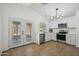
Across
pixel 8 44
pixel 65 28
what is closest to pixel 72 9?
pixel 65 28

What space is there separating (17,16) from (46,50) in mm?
945

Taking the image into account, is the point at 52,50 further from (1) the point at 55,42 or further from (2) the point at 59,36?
(2) the point at 59,36

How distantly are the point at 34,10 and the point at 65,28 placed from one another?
2.65 feet

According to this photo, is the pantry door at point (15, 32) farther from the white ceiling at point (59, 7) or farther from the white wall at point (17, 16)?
the white ceiling at point (59, 7)

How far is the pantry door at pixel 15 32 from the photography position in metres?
1.44

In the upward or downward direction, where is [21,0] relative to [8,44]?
upward

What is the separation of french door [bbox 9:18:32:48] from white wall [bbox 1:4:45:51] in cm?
8

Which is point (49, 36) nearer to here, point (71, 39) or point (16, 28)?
point (71, 39)

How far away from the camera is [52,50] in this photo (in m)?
1.56

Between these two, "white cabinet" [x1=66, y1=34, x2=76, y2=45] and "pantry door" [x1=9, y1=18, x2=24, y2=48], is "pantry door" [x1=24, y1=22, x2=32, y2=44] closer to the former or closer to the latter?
"pantry door" [x1=9, y1=18, x2=24, y2=48]

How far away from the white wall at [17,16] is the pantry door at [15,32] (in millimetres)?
75

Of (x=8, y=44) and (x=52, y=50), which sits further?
(x=52, y=50)

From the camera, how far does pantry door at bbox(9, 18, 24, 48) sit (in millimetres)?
1441

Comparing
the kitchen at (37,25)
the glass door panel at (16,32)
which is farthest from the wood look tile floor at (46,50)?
the glass door panel at (16,32)
